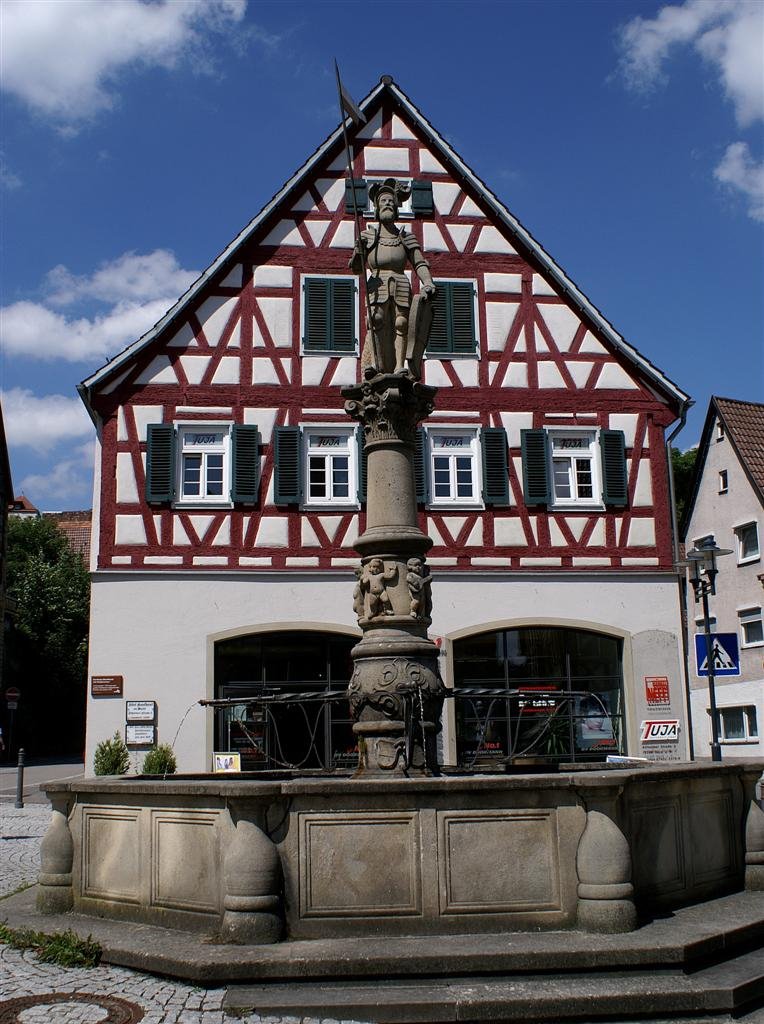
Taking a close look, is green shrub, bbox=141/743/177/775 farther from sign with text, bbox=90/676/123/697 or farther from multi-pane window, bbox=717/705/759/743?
multi-pane window, bbox=717/705/759/743

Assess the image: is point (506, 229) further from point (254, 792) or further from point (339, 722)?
point (254, 792)

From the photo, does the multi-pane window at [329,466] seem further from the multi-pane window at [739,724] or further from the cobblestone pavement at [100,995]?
the multi-pane window at [739,724]

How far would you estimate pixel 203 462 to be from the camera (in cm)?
2034

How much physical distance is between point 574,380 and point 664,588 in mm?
4205

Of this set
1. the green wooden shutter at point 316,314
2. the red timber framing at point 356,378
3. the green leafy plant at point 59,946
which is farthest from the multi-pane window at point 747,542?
the green leafy plant at point 59,946

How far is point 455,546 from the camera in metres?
20.3

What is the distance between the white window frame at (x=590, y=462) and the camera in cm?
2080

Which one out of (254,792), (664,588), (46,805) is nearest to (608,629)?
(664,588)

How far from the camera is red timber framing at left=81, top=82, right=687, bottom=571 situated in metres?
20.0

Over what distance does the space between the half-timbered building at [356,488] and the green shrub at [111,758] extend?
308 millimetres

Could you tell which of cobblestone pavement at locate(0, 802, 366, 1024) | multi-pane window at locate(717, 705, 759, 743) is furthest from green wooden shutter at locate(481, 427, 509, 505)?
cobblestone pavement at locate(0, 802, 366, 1024)

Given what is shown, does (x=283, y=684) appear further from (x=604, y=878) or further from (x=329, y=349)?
(x=604, y=878)

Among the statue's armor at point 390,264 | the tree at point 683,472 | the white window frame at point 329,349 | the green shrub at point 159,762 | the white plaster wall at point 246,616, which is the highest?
the tree at point 683,472

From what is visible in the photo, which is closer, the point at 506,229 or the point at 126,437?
the point at 126,437
